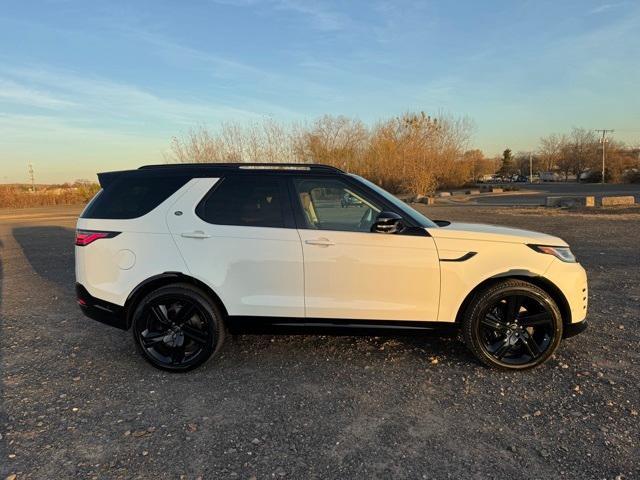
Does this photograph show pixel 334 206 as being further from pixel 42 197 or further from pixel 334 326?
pixel 42 197

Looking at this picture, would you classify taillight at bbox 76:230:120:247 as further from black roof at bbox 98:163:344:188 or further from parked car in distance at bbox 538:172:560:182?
parked car in distance at bbox 538:172:560:182

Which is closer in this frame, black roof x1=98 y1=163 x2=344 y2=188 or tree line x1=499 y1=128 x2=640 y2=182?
black roof x1=98 y1=163 x2=344 y2=188

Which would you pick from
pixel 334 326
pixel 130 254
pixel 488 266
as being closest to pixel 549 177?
pixel 488 266

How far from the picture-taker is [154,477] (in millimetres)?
2588

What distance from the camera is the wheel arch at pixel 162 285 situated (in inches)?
154

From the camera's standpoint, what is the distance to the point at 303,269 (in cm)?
379

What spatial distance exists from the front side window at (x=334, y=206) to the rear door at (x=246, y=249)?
18cm

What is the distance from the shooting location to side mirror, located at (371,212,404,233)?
12.3ft

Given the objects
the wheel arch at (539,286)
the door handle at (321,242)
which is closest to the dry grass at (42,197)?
the door handle at (321,242)

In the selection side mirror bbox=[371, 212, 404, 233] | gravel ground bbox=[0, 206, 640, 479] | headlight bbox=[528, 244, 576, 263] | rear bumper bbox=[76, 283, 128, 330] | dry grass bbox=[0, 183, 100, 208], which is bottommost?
gravel ground bbox=[0, 206, 640, 479]

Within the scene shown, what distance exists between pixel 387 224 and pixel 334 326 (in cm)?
102

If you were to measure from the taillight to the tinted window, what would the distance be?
861 mm

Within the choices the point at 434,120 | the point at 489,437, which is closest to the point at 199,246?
the point at 489,437

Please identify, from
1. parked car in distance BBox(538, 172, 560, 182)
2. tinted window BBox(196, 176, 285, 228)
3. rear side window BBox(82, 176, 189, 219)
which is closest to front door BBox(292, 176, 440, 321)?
tinted window BBox(196, 176, 285, 228)
